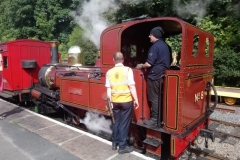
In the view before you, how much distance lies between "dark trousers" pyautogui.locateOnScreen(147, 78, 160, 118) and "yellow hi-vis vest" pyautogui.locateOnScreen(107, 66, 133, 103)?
38 cm

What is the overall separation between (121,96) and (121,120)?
1.51 ft

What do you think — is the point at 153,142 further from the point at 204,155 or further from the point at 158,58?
the point at 204,155

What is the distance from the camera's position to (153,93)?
11.5 ft

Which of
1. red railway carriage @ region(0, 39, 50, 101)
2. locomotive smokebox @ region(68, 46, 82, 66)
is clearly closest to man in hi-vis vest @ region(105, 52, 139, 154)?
locomotive smokebox @ region(68, 46, 82, 66)

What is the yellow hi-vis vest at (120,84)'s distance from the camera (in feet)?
10.9

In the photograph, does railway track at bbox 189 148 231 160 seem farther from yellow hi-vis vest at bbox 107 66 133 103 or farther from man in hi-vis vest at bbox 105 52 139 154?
yellow hi-vis vest at bbox 107 66 133 103

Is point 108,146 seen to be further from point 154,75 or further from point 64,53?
point 64,53

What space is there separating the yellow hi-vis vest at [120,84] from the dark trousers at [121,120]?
0.39ft

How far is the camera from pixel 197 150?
4.56 metres

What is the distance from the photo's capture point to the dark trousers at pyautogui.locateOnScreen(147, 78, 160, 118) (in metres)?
3.46

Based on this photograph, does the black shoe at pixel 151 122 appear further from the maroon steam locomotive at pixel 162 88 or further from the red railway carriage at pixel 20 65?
the red railway carriage at pixel 20 65

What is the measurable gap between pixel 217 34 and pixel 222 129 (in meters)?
6.04

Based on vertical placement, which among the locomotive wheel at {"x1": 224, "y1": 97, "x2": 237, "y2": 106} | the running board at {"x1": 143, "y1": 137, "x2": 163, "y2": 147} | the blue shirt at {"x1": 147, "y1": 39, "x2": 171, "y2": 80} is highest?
the blue shirt at {"x1": 147, "y1": 39, "x2": 171, "y2": 80}

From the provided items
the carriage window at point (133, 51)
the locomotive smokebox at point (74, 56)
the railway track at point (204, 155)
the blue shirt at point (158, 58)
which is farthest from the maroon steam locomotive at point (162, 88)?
the locomotive smokebox at point (74, 56)
